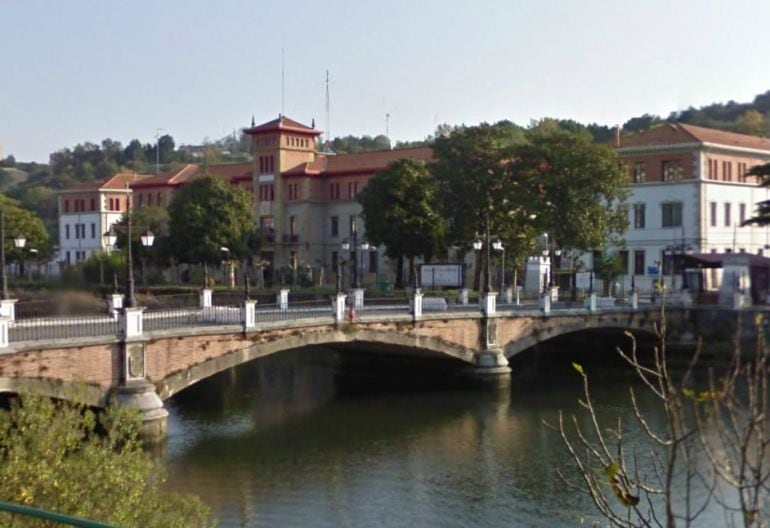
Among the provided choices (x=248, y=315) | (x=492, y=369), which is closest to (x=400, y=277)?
(x=492, y=369)

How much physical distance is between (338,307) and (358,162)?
4456 centimetres

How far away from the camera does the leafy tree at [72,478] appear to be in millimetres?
13148

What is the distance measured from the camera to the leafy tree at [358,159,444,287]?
2392 inches

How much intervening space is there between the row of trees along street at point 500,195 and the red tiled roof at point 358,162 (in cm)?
1453

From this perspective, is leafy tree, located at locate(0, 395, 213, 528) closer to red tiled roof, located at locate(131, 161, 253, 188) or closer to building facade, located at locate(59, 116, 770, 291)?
building facade, located at locate(59, 116, 770, 291)

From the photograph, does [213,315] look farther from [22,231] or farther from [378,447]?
[22,231]

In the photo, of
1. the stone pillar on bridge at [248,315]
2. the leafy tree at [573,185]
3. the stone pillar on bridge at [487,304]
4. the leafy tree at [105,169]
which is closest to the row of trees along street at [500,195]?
the leafy tree at [573,185]

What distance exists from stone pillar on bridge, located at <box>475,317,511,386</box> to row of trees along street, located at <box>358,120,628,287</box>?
12930mm

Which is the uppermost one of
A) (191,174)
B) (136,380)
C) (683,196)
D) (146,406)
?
(191,174)

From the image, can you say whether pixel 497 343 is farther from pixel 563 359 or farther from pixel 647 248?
pixel 647 248

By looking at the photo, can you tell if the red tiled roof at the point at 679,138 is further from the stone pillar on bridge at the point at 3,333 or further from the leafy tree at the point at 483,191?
the stone pillar on bridge at the point at 3,333

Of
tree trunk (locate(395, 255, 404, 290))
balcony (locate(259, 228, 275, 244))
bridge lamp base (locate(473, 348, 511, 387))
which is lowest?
bridge lamp base (locate(473, 348, 511, 387))

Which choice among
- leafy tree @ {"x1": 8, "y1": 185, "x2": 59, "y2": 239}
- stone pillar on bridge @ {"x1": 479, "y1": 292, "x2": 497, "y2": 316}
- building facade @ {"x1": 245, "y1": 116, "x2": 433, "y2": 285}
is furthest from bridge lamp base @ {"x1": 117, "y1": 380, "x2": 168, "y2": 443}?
leafy tree @ {"x1": 8, "y1": 185, "x2": 59, "y2": 239}

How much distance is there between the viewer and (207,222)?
219ft
